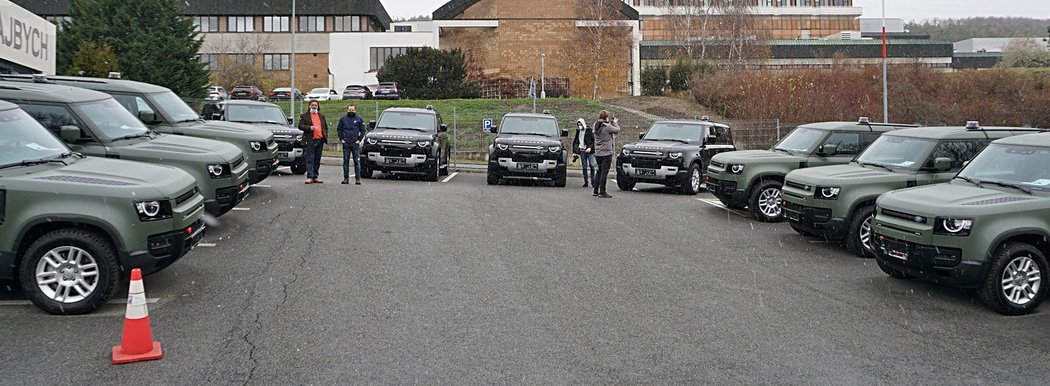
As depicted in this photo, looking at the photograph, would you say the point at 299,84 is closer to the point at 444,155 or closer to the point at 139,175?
the point at 444,155

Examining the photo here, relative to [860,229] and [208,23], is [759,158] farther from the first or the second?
[208,23]

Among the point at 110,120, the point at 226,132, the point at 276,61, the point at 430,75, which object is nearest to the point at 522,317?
the point at 110,120

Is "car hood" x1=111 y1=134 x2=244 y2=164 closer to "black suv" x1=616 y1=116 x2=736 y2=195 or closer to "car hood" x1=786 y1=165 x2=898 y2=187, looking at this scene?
"car hood" x1=786 y1=165 x2=898 y2=187

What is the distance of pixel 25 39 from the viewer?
22.9 m

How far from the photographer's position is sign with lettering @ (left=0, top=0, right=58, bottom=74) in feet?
70.1

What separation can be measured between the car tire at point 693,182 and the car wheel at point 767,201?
427 cm

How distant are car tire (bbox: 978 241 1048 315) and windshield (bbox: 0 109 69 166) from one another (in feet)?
29.3

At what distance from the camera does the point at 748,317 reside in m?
8.38

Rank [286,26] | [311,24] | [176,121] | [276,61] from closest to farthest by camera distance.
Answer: [176,121] → [276,61] → [286,26] → [311,24]

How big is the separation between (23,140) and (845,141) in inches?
483

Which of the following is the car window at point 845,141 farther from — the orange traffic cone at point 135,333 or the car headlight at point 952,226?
the orange traffic cone at point 135,333

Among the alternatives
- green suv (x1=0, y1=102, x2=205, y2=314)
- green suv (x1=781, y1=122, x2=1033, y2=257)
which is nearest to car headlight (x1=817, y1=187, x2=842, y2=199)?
green suv (x1=781, y1=122, x2=1033, y2=257)

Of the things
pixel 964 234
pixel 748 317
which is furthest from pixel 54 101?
pixel 964 234

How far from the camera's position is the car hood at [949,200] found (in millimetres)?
9094
